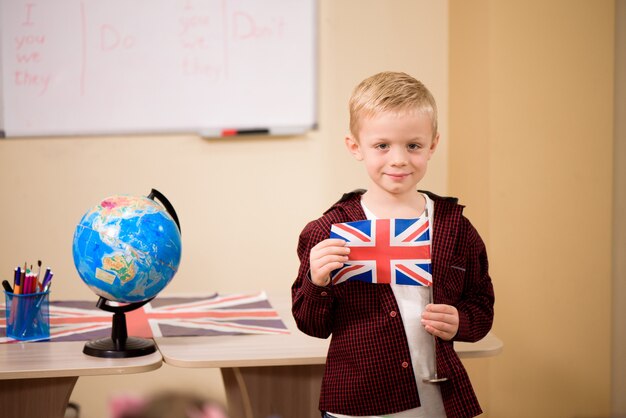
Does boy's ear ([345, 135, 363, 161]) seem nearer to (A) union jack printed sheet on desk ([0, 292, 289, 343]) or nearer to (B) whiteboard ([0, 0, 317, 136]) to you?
(A) union jack printed sheet on desk ([0, 292, 289, 343])

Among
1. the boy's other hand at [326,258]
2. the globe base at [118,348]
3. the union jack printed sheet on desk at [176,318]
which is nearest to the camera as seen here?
the boy's other hand at [326,258]

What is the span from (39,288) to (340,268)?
3.04ft

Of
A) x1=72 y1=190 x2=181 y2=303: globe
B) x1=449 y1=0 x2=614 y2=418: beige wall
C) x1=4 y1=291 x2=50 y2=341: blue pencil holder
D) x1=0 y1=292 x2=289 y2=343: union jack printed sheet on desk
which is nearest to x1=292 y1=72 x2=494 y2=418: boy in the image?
x1=72 y1=190 x2=181 y2=303: globe

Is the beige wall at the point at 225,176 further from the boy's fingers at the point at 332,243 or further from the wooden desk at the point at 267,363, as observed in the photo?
the boy's fingers at the point at 332,243

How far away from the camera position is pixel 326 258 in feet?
5.36

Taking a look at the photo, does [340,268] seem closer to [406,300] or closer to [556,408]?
[406,300]

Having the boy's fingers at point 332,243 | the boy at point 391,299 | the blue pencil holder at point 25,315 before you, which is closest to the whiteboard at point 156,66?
the blue pencil holder at point 25,315

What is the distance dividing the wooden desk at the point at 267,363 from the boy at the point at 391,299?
9.0 inches

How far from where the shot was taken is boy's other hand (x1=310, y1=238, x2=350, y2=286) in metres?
1.63

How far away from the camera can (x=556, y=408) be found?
2811mm

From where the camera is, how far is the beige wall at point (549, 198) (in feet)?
8.98

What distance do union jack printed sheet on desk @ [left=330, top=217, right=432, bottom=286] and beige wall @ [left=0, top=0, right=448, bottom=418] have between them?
1.67m

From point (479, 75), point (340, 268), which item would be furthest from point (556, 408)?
point (340, 268)

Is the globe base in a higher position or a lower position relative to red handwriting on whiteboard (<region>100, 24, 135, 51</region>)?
lower
